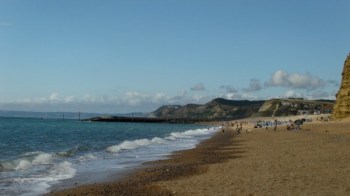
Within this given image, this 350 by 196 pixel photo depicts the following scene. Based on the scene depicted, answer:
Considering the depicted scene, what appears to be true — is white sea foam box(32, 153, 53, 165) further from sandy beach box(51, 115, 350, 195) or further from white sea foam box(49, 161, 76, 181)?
sandy beach box(51, 115, 350, 195)

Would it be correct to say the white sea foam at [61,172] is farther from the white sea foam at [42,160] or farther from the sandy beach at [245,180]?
the sandy beach at [245,180]

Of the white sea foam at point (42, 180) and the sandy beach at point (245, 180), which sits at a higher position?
the sandy beach at point (245, 180)

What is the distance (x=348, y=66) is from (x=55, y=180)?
66.5 m

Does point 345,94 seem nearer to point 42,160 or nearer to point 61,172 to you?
point 42,160

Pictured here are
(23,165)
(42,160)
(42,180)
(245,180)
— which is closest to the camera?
(245,180)

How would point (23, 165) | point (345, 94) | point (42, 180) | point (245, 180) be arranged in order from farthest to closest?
point (345, 94), point (23, 165), point (42, 180), point (245, 180)

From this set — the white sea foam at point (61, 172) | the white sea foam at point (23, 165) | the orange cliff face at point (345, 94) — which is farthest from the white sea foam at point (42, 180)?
the orange cliff face at point (345, 94)

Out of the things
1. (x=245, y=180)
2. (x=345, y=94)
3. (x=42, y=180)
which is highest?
(x=345, y=94)

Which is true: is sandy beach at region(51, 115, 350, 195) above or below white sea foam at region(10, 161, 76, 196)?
above

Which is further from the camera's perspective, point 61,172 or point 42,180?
point 61,172

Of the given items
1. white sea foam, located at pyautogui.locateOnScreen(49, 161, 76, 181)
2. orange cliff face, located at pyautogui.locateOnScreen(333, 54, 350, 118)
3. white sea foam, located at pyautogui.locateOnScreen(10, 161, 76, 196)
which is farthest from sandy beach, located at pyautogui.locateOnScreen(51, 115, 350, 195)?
orange cliff face, located at pyautogui.locateOnScreen(333, 54, 350, 118)

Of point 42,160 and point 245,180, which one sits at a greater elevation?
point 245,180

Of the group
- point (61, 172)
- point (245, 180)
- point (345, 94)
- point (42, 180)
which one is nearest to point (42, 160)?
point (61, 172)

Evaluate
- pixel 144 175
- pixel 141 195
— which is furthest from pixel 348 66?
pixel 141 195
